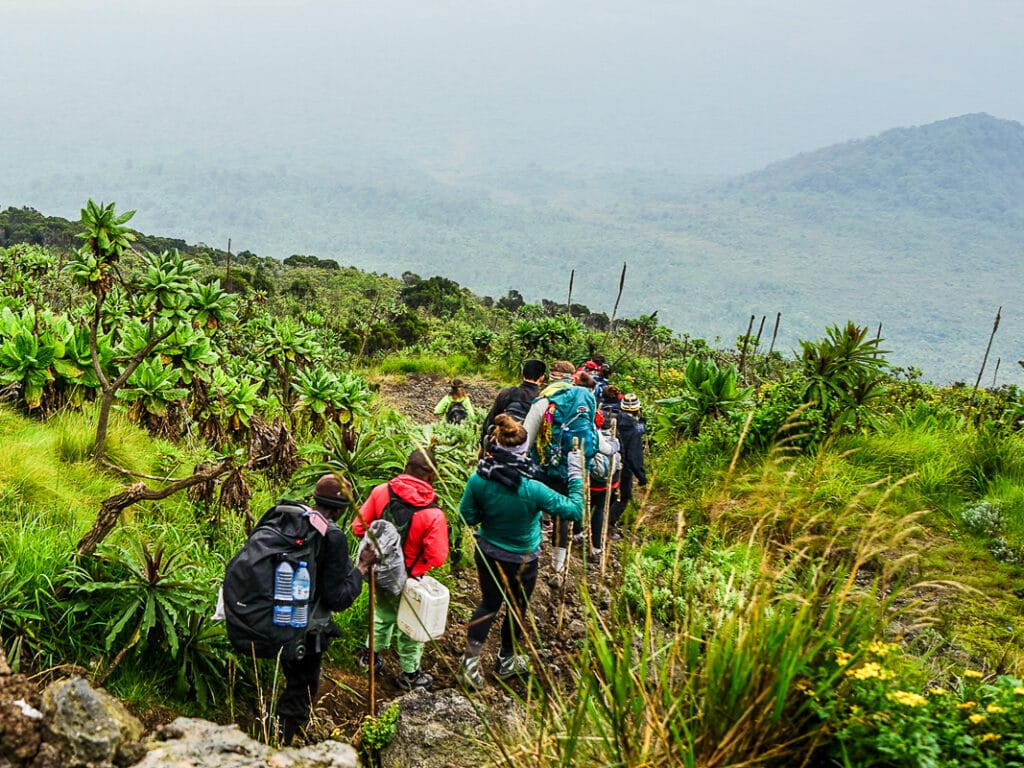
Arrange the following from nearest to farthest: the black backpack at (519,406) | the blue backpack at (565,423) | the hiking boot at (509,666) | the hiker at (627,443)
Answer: the hiking boot at (509,666) → the blue backpack at (565,423) → the black backpack at (519,406) → the hiker at (627,443)

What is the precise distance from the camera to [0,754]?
2.09 metres

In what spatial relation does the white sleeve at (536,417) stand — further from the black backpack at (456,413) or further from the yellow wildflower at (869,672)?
the yellow wildflower at (869,672)

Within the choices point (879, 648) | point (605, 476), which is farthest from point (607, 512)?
point (605, 476)

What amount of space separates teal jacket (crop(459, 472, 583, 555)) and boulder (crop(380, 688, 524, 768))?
1012 millimetres

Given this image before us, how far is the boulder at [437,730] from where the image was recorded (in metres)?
3.45

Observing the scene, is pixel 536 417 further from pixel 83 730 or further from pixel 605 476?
pixel 83 730

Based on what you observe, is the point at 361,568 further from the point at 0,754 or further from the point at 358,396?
the point at 358,396

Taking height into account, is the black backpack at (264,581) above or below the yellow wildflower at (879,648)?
below

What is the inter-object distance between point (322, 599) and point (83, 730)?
1.60 metres

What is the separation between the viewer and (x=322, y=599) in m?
3.72

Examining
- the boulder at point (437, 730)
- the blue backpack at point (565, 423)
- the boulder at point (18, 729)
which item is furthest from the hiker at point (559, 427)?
the boulder at point (18, 729)

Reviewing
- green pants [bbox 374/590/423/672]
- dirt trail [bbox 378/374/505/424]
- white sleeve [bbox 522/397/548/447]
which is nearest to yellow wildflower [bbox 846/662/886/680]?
green pants [bbox 374/590/423/672]

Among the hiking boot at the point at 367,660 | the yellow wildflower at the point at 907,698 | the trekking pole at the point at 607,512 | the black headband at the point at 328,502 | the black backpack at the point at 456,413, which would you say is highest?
the trekking pole at the point at 607,512

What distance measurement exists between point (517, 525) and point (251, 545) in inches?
67.7
